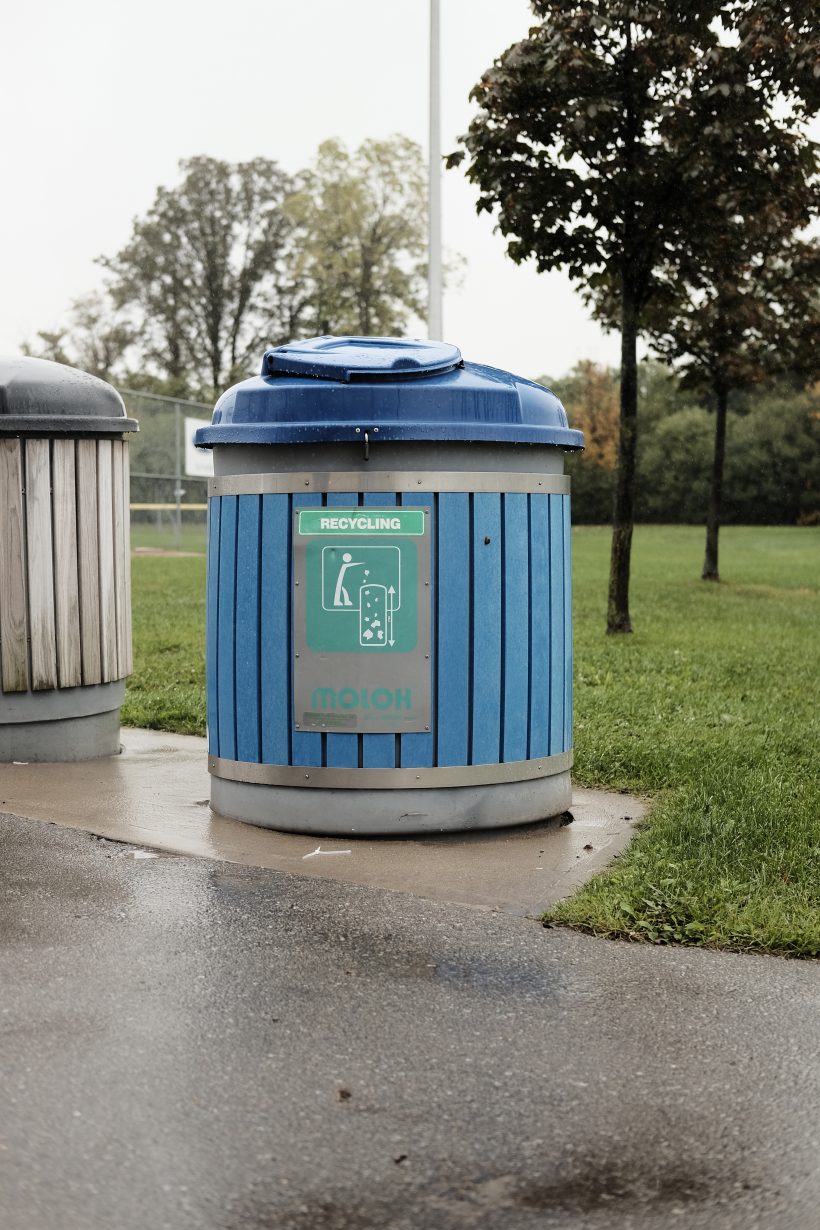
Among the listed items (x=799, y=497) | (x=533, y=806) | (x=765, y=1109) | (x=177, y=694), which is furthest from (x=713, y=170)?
(x=799, y=497)

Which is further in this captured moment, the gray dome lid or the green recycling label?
the gray dome lid

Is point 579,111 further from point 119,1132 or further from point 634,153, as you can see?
point 119,1132

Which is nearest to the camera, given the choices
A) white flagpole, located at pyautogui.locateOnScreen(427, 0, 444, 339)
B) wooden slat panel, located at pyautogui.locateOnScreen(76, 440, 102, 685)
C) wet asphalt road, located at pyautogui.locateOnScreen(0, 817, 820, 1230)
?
wet asphalt road, located at pyautogui.locateOnScreen(0, 817, 820, 1230)

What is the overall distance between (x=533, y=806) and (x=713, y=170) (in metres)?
7.97

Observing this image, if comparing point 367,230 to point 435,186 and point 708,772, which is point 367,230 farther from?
point 708,772

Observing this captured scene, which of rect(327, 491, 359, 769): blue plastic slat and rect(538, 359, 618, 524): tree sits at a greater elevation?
rect(538, 359, 618, 524): tree

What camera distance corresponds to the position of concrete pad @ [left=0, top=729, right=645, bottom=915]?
163 inches

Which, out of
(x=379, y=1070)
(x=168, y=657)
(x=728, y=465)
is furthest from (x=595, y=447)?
(x=379, y=1070)

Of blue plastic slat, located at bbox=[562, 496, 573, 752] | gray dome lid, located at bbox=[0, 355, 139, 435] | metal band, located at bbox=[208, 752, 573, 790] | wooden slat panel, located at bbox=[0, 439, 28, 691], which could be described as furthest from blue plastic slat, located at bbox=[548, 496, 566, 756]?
wooden slat panel, located at bbox=[0, 439, 28, 691]

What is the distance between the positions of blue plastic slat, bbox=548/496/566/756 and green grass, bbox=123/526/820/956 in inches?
17.8

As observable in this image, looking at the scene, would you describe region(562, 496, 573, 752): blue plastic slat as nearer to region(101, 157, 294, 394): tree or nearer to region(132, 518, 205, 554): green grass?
region(132, 518, 205, 554): green grass

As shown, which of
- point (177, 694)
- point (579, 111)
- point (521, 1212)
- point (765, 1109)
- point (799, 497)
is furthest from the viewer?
point (799, 497)

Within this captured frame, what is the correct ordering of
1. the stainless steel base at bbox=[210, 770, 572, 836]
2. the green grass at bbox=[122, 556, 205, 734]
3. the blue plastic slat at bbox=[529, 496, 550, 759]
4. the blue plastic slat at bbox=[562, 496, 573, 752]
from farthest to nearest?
the green grass at bbox=[122, 556, 205, 734] < the blue plastic slat at bbox=[562, 496, 573, 752] < the blue plastic slat at bbox=[529, 496, 550, 759] < the stainless steel base at bbox=[210, 770, 572, 836]

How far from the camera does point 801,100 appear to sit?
11320 mm
